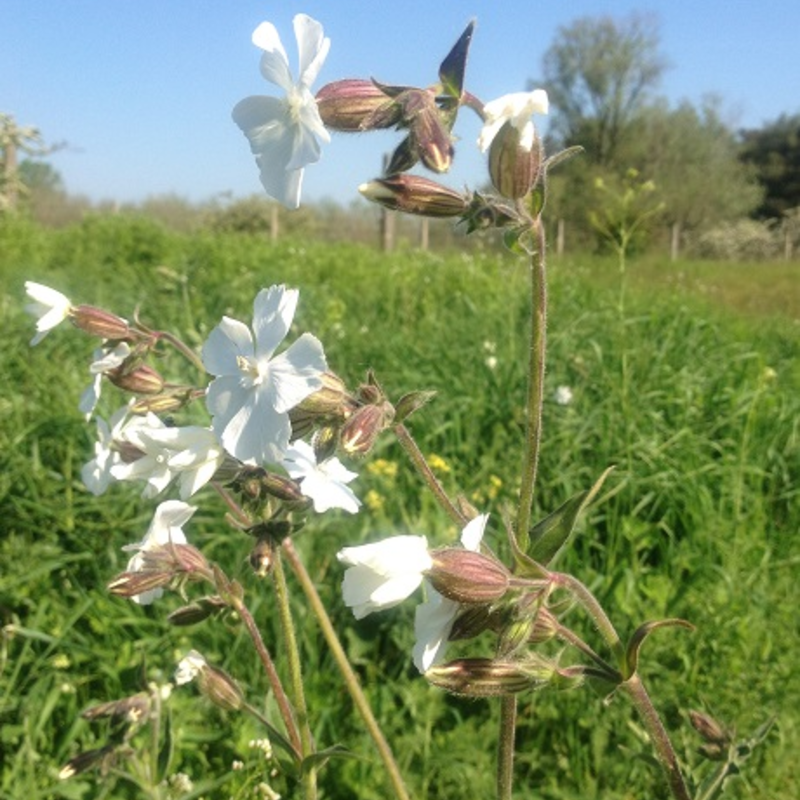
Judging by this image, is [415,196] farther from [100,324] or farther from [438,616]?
[100,324]

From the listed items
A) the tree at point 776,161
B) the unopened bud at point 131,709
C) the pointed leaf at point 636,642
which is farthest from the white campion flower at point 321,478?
the tree at point 776,161

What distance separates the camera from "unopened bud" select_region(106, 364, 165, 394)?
1.12m

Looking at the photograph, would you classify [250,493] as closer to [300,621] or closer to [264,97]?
[264,97]

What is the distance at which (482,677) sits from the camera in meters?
0.78

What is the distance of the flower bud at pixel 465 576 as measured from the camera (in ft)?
2.41

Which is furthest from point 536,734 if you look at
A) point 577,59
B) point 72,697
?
point 577,59

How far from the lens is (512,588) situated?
2.57 ft

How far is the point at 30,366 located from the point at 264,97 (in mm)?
2466

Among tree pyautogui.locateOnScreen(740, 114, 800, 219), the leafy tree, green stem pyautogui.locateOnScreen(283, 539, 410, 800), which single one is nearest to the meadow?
green stem pyautogui.locateOnScreen(283, 539, 410, 800)

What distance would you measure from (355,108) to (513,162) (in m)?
0.15

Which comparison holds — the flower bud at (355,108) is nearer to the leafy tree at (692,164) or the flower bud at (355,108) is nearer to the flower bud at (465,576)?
the flower bud at (465,576)

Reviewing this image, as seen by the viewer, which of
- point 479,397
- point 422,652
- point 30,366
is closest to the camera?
point 422,652

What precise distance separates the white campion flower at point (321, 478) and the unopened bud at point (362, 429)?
0.13 m

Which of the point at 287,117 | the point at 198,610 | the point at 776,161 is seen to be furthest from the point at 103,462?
the point at 776,161
